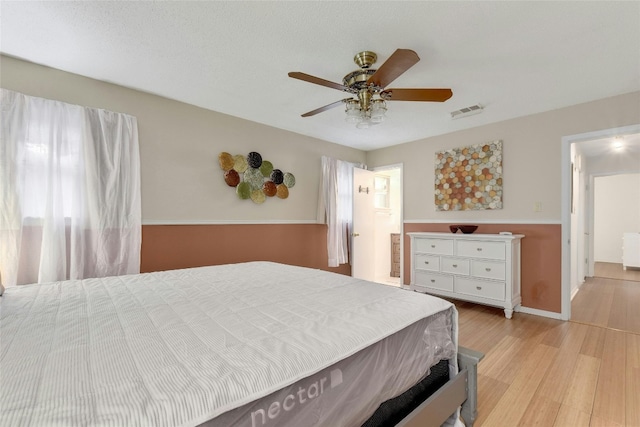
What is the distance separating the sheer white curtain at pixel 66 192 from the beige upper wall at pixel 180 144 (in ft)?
0.45

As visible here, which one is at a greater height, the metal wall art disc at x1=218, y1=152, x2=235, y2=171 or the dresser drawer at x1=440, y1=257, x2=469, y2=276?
the metal wall art disc at x1=218, y1=152, x2=235, y2=171

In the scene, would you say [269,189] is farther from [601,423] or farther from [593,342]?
[593,342]

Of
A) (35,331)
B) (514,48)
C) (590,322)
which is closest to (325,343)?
(35,331)

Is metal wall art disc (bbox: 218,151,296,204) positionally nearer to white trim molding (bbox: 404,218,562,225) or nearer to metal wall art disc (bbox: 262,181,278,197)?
metal wall art disc (bbox: 262,181,278,197)

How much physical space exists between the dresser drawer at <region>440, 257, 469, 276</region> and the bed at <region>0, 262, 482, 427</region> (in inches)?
87.2

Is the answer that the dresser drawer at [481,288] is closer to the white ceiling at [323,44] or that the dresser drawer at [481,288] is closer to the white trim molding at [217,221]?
the white ceiling at [323,44]

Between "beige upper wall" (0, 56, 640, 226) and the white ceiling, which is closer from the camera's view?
the white ceiling

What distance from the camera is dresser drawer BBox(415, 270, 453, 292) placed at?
361 centimetres

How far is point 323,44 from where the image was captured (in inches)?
78.5

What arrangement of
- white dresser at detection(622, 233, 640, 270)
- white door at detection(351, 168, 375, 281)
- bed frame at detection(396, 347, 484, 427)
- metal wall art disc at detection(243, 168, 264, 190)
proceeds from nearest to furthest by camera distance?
1. bed frame at detection(396, 347, 484, 427)
2. metal wall art disc at detection(243, 168, 264, 190)
3. white door at detection(351, 168, 375, 281)
4. white dresser at detection(622, 233, 640, 270)

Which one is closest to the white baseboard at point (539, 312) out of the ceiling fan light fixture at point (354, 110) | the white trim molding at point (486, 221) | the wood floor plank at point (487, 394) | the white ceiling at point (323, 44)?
the white trim molding at point (486, 221)

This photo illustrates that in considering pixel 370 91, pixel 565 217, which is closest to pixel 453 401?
pixel 370 91

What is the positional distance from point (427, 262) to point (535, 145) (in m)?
1.86

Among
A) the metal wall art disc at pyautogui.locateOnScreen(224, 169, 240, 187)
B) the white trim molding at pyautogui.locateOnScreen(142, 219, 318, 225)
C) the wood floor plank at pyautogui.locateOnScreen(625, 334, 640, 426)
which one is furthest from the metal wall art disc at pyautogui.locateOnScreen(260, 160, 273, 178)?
the wood floor plank at pyautogui.locateOnScreen(625, 334, 640, 426)
